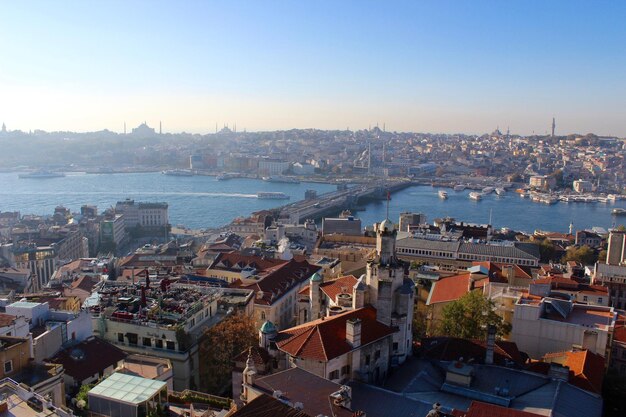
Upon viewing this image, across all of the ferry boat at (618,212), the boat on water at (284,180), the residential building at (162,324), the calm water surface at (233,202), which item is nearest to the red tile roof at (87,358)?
the residential building at (162,324)

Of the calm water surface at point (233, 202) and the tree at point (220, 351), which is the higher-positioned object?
the tree at point (220, 351)

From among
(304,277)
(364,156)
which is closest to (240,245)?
(304,277)

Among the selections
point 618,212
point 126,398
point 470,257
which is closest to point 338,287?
point 126,398

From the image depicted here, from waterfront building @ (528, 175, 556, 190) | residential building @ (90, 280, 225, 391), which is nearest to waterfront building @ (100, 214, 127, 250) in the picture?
residential building @ (90, 280, 225, 391)

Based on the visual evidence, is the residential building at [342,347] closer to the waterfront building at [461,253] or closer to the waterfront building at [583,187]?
the waterfront building at [461,253]

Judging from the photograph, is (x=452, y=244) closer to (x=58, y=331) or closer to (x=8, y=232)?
(x=58, y=331)

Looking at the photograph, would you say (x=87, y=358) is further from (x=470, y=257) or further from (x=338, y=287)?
(x=470, y=257)

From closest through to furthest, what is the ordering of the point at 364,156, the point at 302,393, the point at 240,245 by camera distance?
the point at 302,393, the point at 240,245, the point at 364,156

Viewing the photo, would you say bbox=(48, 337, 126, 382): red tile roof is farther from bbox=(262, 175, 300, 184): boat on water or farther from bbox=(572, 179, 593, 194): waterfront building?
bbox=(262, 175, 300, 184): boat on water
